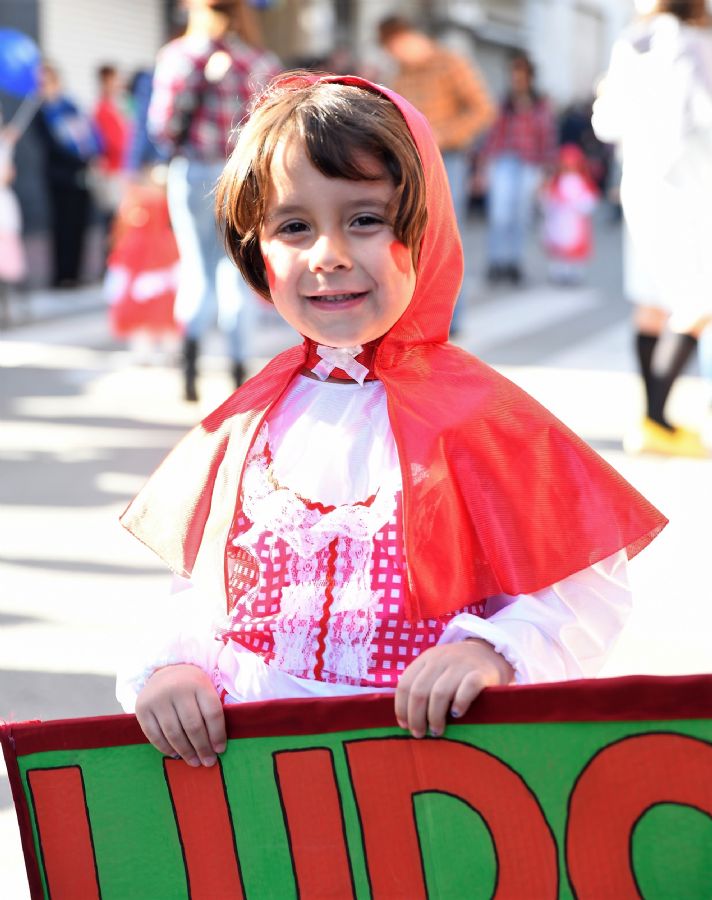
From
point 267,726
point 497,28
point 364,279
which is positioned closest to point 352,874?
point 267,726

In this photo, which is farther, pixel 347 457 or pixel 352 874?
pixel 347 457

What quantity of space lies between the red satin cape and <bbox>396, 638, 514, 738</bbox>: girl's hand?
118 millimetres

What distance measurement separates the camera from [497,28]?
102 ft

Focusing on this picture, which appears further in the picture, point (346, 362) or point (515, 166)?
point (515, 166)

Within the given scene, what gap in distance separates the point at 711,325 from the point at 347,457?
144 inches

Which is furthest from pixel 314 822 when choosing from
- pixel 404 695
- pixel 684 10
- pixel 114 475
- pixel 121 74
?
pixel 121 74

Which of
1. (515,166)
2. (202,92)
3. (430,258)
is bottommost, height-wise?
(430,258)

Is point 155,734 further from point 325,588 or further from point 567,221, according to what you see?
point 567,221

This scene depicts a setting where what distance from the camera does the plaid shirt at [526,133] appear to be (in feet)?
40.6

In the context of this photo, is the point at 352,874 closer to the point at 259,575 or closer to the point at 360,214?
the point at 259,575

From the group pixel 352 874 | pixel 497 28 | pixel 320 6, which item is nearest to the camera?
pixel 352 874

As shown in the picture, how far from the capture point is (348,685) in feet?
5.76

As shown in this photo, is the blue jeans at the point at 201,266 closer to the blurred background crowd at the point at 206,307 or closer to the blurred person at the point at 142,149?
the blurred background crowd at the point at 206,307

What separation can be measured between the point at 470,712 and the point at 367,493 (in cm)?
36
